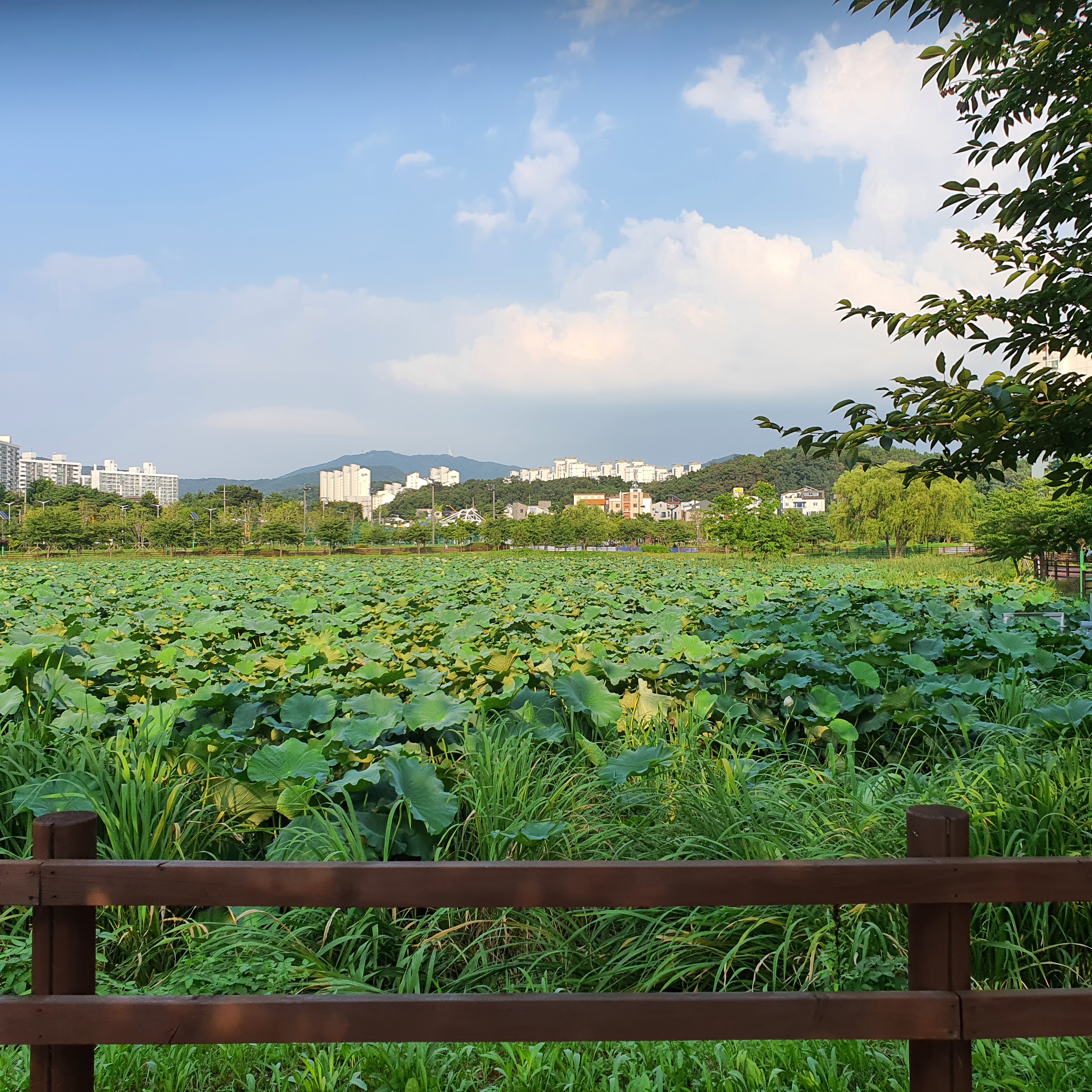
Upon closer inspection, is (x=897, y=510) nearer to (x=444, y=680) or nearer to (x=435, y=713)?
(x=444, y=680)

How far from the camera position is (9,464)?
16975cm

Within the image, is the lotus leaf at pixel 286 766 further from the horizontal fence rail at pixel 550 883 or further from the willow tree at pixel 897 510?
→ the willow tree at pixel 897 510

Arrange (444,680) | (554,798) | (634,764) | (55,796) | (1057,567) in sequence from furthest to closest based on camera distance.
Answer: (1057,567) → (444,680) → (634,764) → (554,798) → (55,796)

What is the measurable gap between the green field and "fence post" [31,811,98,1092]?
23.9 inches

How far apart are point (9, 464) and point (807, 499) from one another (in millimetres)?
163014

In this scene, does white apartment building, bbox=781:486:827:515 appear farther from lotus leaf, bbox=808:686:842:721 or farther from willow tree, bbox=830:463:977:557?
lotus leaf, bbox=808:686:842:721

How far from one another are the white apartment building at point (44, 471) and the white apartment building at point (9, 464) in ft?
9.73

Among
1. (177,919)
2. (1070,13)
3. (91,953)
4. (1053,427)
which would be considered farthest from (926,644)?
(91,953)

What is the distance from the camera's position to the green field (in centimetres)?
234

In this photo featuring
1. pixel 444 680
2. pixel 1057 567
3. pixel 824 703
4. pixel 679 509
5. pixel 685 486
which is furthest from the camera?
pixel 685 486

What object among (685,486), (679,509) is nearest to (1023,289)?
(679,509)

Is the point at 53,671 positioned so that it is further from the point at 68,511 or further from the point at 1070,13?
the point at 68,511

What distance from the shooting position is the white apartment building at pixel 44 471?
18012 centimetres

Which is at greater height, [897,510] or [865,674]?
[897,510]
